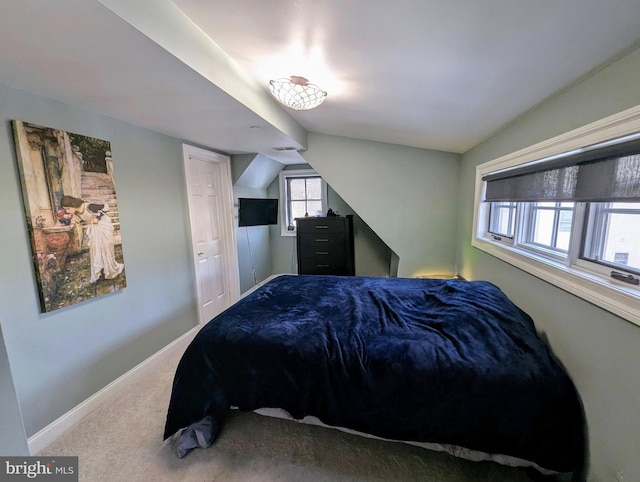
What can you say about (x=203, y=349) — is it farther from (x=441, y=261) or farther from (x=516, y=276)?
(x=441, y=261)

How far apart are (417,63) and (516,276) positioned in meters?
1.53

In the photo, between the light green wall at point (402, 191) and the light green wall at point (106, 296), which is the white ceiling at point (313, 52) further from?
the light green wall at point (402, 191)

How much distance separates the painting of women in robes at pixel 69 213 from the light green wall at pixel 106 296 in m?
0.05

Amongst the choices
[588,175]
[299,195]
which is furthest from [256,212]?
[588,175]

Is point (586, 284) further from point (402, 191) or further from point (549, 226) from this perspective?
point (402, 191)

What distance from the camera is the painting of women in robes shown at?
150 cm

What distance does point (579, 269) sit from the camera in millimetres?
1268

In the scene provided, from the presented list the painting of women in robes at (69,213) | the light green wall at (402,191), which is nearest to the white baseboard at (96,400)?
the painting of women in robes at (69,213)

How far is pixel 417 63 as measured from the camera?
126cm

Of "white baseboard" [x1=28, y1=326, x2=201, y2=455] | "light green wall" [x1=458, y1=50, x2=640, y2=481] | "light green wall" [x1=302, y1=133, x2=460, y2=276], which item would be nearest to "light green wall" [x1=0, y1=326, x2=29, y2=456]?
"white baseboard" [x1=28, y1=326, x2=201, y2=455]

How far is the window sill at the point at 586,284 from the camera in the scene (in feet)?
3.08

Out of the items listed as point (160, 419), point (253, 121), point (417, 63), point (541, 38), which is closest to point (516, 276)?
point (541, 38)

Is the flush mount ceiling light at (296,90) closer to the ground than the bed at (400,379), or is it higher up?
higher up

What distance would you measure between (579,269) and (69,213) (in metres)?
2.95
